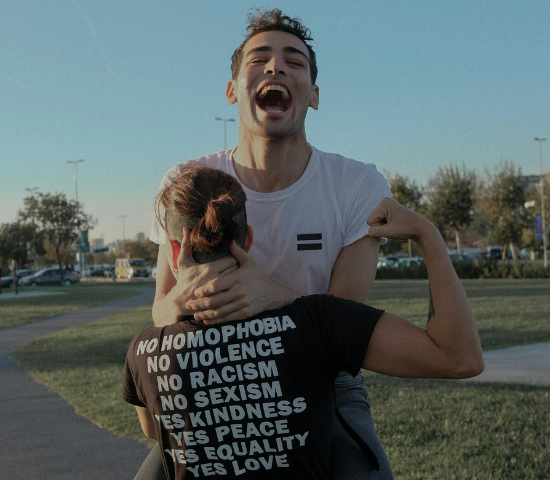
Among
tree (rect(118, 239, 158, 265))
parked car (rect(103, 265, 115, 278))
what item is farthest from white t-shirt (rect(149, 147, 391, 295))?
tree (rect(118, 239, 158, 265))

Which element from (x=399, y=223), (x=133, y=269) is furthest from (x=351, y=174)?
(x=133, y=269)

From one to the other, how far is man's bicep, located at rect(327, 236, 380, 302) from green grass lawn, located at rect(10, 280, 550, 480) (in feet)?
7.21

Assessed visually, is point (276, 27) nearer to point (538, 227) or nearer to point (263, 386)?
point (263, 386)

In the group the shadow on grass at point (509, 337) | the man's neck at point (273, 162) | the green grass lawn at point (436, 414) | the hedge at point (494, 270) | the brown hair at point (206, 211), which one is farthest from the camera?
the hedge at point (494, 270)

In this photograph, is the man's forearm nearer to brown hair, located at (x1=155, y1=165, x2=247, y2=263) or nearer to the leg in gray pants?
the leg in gray pants

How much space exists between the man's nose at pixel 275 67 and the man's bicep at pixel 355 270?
2.48 feet

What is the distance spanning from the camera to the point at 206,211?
1.81 m

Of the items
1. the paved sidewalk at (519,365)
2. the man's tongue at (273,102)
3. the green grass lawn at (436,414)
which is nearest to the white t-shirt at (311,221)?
the man's tongue at (273,102)

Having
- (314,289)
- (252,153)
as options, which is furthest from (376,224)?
(252,153)

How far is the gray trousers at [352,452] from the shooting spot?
73.1 inches

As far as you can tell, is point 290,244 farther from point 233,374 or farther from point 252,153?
point 233,374

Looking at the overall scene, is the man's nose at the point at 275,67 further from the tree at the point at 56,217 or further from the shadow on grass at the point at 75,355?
the tree at the point at 56,217

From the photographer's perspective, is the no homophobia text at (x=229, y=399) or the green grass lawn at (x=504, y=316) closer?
the no homophobia text at (x=229, y=399)

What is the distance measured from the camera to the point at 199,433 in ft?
5.78
